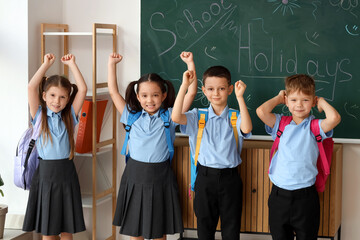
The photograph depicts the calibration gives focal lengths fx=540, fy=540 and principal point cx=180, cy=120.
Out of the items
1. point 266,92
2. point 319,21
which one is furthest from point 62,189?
point 319,21

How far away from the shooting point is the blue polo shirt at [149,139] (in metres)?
3.34

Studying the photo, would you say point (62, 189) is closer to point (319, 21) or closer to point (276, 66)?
point (276, 66)

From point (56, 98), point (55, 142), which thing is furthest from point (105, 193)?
point (56, 98)

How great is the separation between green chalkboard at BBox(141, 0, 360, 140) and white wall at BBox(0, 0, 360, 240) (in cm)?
14

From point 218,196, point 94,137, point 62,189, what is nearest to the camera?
point 218,196

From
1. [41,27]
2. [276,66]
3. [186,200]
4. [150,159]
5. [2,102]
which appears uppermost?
[41,27]

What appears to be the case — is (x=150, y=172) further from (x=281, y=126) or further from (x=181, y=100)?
(x=281, y=126)

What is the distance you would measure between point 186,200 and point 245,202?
389 millimetres

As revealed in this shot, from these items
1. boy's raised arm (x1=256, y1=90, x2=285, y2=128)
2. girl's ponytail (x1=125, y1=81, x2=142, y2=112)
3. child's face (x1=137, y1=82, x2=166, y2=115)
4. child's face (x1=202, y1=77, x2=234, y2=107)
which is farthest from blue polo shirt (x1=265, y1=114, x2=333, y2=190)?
girl's ponytail (x1=125, y1=81, x2=142, y2=112)

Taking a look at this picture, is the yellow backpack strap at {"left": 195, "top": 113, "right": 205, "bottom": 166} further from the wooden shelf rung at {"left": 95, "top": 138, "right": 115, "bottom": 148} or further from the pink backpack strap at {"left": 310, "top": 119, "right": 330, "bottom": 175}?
the wooden shelf rung at {"left": 95, "top": 138, "right": 115, "bottom": 148}

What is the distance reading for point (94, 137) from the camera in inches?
145

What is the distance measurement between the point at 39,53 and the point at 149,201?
1.41 metres

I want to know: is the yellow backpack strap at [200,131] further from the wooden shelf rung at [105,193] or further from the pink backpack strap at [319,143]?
the wooden shelf rung at [105,193]

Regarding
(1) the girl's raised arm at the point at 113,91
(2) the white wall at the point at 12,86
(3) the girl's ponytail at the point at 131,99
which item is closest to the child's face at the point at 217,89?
(3) the girl's ponytail at the point at 131,99
